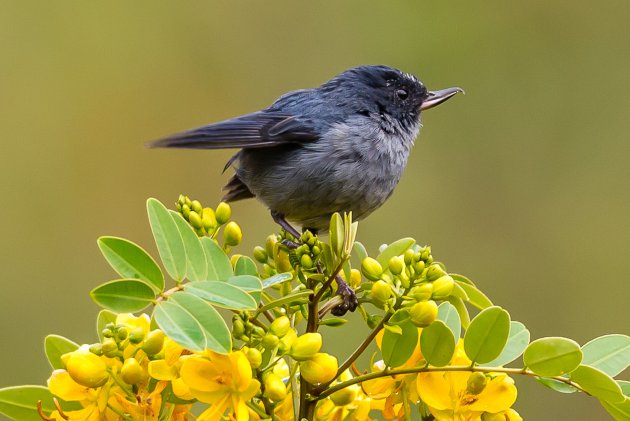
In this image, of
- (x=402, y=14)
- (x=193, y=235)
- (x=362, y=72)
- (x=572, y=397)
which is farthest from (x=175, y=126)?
(x=193, y=235)

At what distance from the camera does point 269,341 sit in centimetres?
165

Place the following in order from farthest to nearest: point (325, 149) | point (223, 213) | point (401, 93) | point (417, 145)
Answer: point (417, 145), point (401, 93), point (325, 149), point (223, 213)

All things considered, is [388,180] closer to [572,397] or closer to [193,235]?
[193,235]

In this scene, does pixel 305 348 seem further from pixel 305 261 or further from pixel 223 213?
pixel 223 213

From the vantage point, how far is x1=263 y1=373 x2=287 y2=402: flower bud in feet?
5.38

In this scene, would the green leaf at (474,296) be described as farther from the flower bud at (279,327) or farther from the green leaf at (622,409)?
the flower bud at (279,327)

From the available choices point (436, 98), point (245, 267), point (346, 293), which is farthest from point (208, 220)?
point (436, 98)

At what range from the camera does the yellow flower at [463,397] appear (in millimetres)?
1730

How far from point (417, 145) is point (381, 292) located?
15.8ft

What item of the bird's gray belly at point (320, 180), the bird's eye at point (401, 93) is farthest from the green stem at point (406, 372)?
the bird's eye at point (401, 93)

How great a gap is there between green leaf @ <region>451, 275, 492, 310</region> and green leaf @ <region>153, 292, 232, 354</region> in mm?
693

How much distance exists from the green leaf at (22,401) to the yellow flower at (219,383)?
0.37 meters

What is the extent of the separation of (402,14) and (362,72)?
122 inches

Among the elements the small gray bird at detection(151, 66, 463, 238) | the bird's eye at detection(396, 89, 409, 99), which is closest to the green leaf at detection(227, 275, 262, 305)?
the small gray bird at detection(151, 66, 463, 238)
